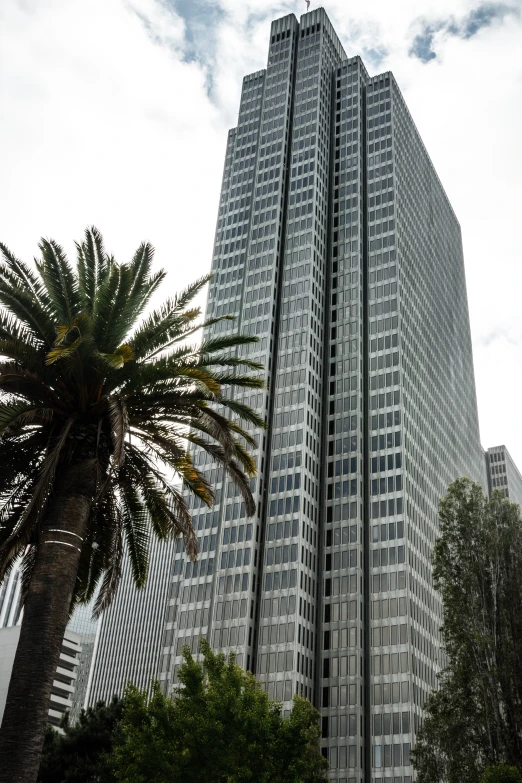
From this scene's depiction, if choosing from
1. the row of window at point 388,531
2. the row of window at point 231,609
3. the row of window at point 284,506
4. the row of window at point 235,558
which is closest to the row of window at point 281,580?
the row of window at point 235,558

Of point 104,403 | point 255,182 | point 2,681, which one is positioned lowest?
point 104,403

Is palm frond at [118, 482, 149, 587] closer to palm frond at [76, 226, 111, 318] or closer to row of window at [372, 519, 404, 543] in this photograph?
palm frond at [76, 226, 111, 318]

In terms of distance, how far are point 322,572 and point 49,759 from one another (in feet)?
178

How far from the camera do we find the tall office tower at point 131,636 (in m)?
159

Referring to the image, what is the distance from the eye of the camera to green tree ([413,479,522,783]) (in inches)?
1340

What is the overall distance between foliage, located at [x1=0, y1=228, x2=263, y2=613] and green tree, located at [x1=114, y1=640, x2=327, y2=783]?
279 inches

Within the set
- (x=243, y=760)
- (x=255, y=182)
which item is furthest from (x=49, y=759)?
(x=255, y=182)

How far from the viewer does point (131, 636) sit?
163875mm

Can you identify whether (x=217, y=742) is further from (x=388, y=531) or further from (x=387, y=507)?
(x=387, y=507)

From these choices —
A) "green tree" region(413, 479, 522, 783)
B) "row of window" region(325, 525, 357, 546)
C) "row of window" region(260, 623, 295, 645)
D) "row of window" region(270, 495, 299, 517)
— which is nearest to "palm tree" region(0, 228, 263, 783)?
"green tree" region(413, 479, 522, 783)

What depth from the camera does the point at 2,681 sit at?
318ft

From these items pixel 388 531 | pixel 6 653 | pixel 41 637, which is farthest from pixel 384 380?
pixel 41 637

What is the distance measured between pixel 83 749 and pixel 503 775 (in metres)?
22.7

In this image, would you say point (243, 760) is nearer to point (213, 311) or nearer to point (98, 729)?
point (98, 729)
